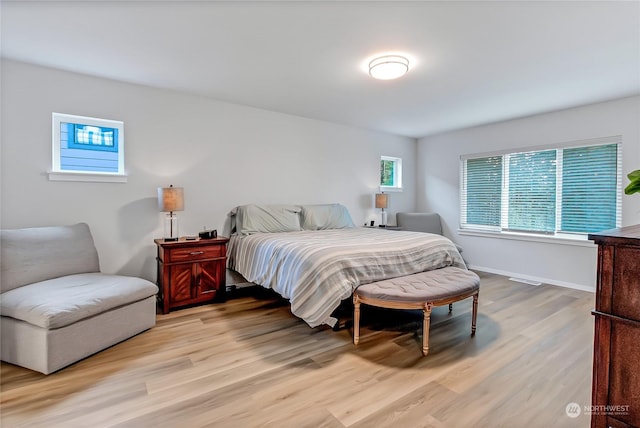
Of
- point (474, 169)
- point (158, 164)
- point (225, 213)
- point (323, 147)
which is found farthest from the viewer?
point (474, 169)

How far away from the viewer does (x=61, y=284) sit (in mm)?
2352

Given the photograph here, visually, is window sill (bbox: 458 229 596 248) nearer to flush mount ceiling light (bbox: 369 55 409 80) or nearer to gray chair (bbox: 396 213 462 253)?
gray chair (bbox: 396 213 462 253)

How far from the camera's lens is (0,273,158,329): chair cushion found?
6.44 ft

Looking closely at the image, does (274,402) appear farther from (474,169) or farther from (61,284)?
(474,169)

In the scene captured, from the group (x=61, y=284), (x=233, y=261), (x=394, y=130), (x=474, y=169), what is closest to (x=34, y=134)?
(x=61, y=284)

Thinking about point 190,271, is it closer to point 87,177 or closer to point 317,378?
point 87,177

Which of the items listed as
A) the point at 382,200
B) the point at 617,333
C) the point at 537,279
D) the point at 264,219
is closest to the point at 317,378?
the point at 617,333

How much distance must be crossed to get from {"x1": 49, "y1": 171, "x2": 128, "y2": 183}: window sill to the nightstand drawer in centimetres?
96

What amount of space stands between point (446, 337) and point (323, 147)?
323 centimetres

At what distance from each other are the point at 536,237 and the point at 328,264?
359 cm

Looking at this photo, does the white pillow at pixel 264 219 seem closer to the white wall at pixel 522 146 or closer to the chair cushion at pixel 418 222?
the chair cushion at pixel 418 222

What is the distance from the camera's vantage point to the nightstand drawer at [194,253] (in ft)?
10.1

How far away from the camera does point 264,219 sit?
3.81m

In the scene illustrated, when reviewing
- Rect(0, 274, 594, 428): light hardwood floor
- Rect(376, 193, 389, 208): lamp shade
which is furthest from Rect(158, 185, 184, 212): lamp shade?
Rect(376, 193, 389, 208): lamp shade
